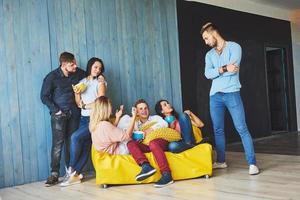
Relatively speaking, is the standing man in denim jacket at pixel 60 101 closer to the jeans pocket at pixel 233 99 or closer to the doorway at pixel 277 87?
the jeans pocket at pixel 233 99

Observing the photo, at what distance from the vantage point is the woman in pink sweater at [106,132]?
3461 mm

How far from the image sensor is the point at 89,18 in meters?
4.38

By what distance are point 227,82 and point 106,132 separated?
127 centimetres

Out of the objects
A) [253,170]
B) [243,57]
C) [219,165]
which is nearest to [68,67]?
[219,165]

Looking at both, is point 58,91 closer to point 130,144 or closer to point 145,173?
point 130,144

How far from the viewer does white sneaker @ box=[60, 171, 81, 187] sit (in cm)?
368

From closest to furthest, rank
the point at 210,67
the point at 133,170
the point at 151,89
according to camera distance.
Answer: the point at 133,170
the point at 210,67
the point at 151,89

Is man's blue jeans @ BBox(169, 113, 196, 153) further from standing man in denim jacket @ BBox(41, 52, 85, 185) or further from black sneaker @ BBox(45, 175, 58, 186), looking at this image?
black sneaker @ BBox(45, 175, 58, 186)

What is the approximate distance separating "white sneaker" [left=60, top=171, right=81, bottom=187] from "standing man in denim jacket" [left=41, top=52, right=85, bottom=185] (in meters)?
0.14

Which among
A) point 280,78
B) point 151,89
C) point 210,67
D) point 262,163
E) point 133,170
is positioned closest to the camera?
point 133,170

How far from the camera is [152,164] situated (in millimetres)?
3469

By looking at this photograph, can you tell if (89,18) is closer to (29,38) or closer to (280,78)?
(29,38)

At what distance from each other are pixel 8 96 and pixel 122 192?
5.26ft

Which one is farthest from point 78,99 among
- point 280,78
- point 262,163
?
point 280,78
